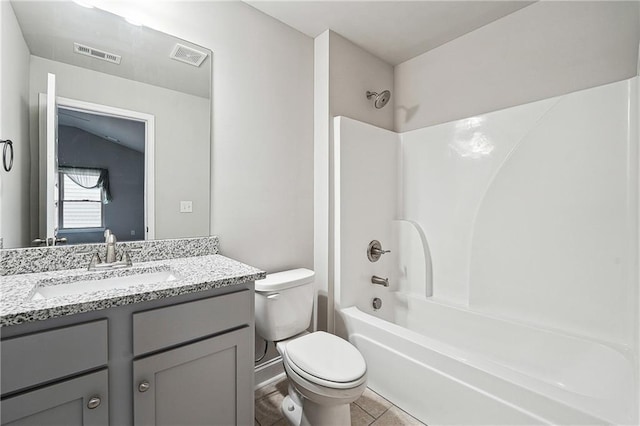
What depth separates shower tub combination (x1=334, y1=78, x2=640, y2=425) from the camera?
4.65 ft

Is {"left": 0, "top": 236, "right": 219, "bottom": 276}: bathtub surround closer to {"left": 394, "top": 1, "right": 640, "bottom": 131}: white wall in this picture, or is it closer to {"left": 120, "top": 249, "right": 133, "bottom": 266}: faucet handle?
{"left": 120, "top": 249, "right": 133, "bottom": 266}: faucet handle

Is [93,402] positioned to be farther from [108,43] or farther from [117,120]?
[108,43]

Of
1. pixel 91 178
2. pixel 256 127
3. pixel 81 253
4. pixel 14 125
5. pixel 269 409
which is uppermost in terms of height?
pixel 256 127

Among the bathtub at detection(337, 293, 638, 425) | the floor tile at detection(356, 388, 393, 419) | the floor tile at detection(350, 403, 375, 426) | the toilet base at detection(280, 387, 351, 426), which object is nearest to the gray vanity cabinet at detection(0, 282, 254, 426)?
the toilet base at detection(280, 387, 351, 426)

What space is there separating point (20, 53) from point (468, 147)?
2.53 metres

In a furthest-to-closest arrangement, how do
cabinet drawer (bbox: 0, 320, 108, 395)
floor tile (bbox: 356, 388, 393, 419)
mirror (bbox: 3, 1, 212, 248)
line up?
floor tile (bbox: 356, 388, 393, 419) < mirror (bbox: 3, 1, 212, 248) < cabinet drawer (bbox: 0, 320, 108, 395)

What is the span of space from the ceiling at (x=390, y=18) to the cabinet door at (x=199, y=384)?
1970 millimetres

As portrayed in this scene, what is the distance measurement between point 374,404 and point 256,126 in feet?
6.13

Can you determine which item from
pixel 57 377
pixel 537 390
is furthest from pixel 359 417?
pixel 57 377

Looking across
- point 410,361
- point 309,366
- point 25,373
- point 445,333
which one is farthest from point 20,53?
point 445,333

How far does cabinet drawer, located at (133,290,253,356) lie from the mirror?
2.05 ft

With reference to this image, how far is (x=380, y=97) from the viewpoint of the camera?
7.60 feet

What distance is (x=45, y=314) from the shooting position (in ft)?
2.70

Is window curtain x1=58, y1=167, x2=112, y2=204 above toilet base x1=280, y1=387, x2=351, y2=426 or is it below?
above
